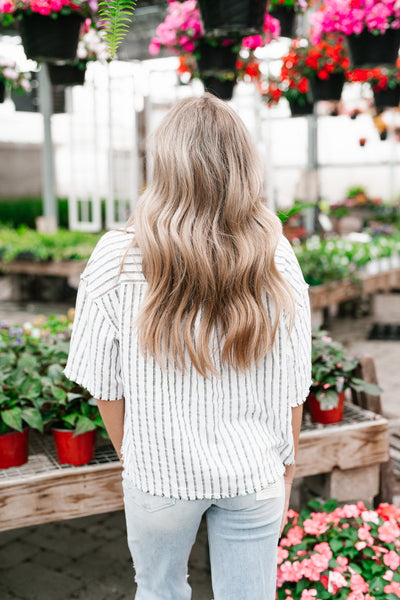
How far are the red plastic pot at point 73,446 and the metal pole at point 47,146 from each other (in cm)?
616

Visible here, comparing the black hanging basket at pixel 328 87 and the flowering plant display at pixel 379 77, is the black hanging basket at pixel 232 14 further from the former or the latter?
the flowering plant display at pixel 379 77

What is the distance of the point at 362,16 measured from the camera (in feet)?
11.8

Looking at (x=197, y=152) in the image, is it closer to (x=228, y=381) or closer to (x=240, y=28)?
(x=228, y=381)

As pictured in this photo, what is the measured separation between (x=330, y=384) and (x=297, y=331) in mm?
1038

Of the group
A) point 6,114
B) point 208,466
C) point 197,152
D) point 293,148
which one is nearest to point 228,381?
point 208,466

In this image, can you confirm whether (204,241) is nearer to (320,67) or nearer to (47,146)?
(320,67)

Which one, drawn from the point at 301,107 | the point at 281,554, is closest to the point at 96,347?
the point at 281,554

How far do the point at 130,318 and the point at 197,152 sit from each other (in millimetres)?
323

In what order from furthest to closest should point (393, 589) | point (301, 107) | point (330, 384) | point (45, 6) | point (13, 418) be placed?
point (301, 107), point (45, 6), point (330, 384), point (13, 418), point (393, 589)

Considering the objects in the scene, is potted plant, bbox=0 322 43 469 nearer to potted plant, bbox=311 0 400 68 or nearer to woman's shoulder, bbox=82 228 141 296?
woman's shoulder, bbox=82 228 141 296

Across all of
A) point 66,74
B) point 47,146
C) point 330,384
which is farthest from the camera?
point 47,146

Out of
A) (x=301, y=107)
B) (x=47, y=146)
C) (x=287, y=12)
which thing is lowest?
(x=47, y=146)

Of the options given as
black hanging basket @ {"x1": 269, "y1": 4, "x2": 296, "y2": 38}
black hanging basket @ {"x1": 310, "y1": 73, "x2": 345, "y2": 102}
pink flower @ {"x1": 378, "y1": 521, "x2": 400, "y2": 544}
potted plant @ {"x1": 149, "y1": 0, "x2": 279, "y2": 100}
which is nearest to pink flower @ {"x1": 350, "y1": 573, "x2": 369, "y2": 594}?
pink flower @ {"x1": 378, "y1": 521, "x2": 400, "y2": 544}

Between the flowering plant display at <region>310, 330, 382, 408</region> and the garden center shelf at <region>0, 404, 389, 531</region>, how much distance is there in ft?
0.38
